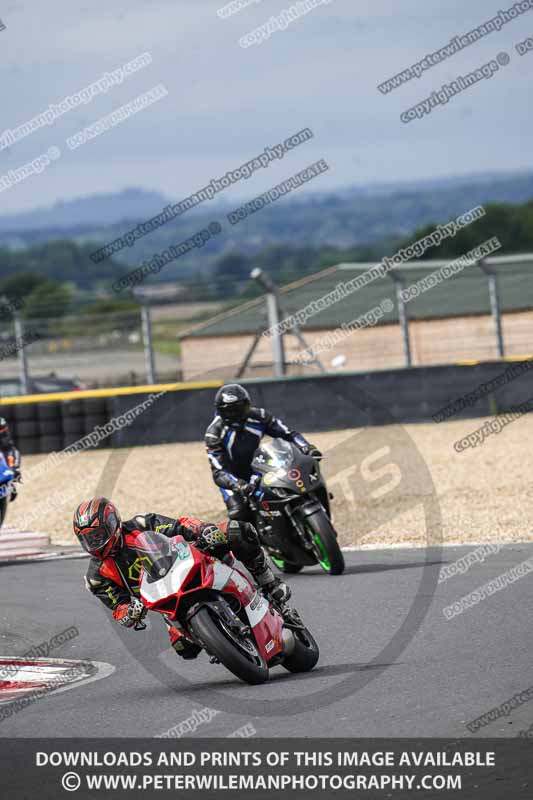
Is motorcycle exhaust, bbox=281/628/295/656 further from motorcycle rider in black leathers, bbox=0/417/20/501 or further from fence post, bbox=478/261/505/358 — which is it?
fence post, bbox=478/261/505/358

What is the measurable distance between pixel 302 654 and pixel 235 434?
415 centimetres

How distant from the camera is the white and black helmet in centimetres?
1152

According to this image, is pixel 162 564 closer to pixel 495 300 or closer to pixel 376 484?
pixel 376 484

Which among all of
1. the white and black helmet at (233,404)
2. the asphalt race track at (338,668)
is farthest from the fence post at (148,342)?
the asphalt race track at (338,668)

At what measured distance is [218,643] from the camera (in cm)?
707

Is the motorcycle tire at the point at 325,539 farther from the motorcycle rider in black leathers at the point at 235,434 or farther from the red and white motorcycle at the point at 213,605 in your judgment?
the red and white motorcycle at the point at 213,605

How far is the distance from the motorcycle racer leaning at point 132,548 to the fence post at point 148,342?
51.2ft

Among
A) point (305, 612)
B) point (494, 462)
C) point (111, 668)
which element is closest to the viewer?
point (111, 668)

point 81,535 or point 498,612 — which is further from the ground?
point 81,535
